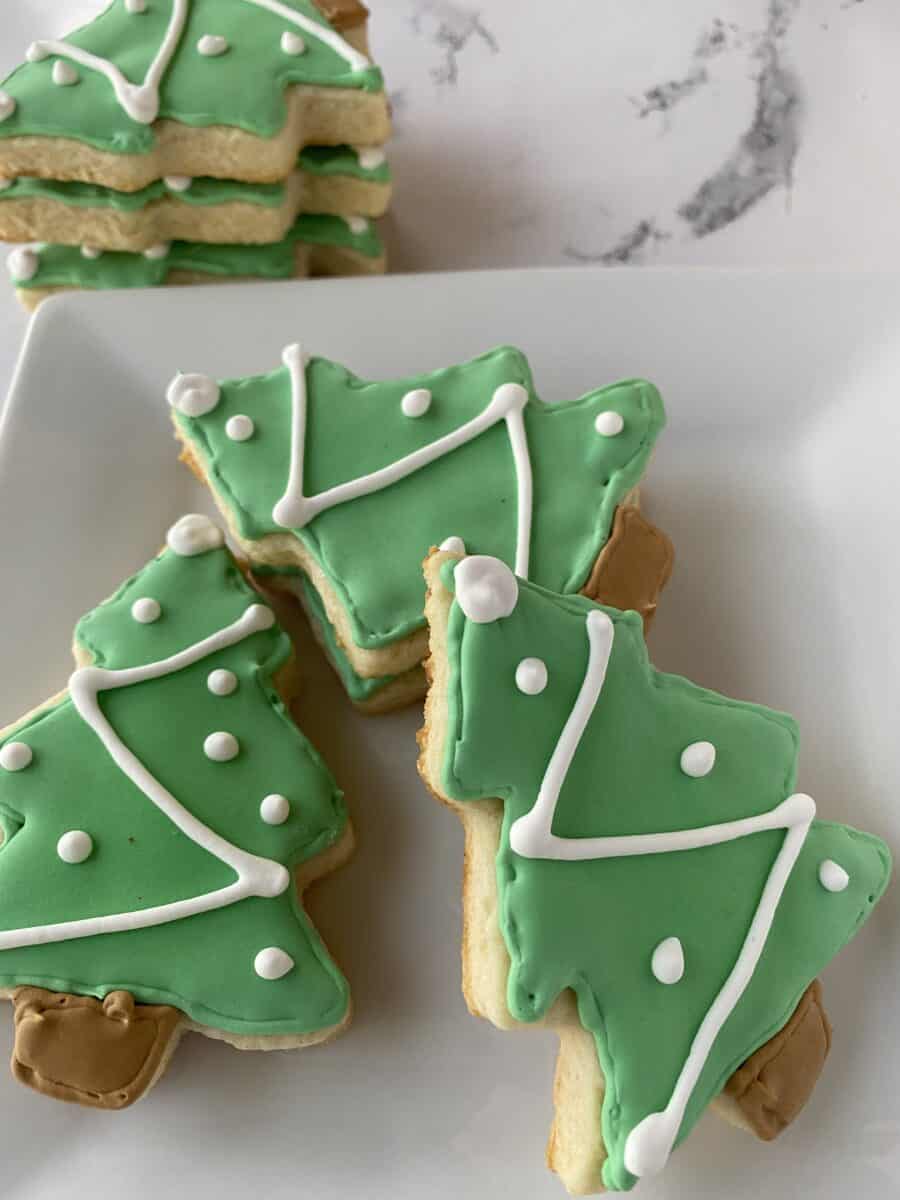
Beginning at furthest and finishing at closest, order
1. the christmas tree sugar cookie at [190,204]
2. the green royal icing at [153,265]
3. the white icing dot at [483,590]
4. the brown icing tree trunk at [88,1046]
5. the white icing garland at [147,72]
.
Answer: the green royal icing at [153,265] → the christmas tree sugar cookie at [190,204] → the white icing garland at [147,72] → the brown icing tree trunk at [88,1046] → the white icing dot at [483,590]

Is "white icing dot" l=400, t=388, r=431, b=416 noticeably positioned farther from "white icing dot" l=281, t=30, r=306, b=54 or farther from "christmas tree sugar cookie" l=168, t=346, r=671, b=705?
"white icing dot" l=281, t=30, r=306, b=54

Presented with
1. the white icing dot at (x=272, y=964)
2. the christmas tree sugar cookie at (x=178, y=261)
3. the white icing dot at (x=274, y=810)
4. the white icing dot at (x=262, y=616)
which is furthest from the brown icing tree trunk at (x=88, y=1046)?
the christmas tree sugar cookie at (x=178, y=261)

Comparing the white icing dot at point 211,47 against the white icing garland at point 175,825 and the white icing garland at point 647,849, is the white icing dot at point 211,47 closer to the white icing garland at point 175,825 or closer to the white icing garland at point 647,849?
the white icing garland at point 175,825

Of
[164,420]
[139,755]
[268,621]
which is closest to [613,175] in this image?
[164,420]

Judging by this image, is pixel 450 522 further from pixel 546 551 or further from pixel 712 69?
pixel 712 69

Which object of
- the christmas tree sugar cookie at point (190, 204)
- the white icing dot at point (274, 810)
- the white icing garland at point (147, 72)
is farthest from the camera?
the christmas tree sugar cookie at point (190, 204)

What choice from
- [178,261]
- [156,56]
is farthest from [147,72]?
[178,261]
